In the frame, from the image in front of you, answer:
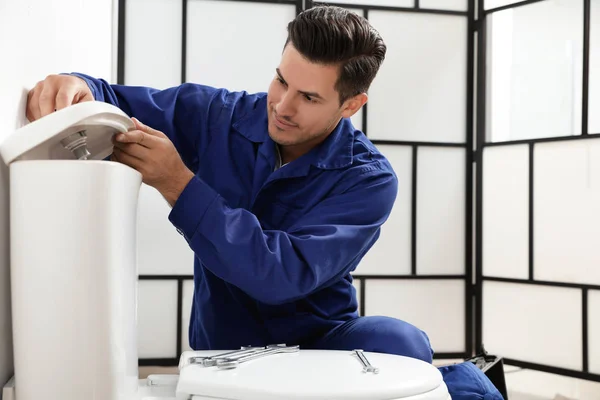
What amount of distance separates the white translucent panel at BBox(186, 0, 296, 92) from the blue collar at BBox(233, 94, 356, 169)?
98cm

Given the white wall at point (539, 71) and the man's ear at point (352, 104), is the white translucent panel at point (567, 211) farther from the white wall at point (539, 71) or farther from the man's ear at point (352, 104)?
the man's ear at point (352, 104)

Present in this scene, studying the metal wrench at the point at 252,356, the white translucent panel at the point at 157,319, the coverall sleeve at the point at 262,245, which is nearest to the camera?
the metal wrench at the point at 252,356

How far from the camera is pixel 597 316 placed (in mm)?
2232

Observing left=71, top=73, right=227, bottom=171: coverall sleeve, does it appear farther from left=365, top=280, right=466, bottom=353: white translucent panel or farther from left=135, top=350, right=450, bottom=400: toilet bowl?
left=365, top=280, right=466, bottom=353: white translucent panel

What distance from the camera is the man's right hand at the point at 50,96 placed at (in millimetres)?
985

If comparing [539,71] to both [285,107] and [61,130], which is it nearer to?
[285,107]

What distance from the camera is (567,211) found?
7.64 ft

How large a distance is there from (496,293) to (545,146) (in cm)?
60

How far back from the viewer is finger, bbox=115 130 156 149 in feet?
3.26

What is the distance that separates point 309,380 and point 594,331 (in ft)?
5.50

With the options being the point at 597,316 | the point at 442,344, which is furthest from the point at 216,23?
the point at 597,316

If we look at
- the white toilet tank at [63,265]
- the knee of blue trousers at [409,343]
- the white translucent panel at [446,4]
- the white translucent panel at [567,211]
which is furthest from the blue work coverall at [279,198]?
the white translucent panel at [446,4]

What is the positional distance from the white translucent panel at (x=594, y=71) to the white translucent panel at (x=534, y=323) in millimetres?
594

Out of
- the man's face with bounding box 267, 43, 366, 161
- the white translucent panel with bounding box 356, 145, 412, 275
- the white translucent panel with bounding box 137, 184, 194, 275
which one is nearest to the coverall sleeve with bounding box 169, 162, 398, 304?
the man's face with bounding box 267, 43, 366, 161
